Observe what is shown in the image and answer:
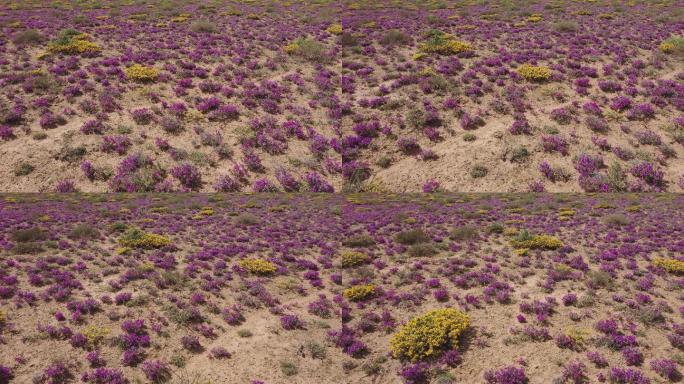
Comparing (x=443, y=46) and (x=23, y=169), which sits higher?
(x=443, y=46)

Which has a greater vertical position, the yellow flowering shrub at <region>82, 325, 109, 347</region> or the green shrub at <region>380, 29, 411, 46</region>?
the green shrub at <region>380, 29, 411, 46</region>

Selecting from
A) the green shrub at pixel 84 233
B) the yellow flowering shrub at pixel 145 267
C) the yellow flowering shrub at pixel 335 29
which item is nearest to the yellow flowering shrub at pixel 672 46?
the yellow flowering shrub at pixel 335 29

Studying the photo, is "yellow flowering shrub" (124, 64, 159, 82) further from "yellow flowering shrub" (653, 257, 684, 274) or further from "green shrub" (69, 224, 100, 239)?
"yellow flowering shrub" (653, 257, 684, 274)

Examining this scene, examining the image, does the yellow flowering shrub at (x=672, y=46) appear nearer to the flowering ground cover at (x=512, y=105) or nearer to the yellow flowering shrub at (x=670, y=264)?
the flowering ground cover at (x=512, y=105)

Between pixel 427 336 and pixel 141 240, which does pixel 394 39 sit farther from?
pixel 427 336

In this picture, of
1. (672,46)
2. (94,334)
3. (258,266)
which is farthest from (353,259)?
(672,46)

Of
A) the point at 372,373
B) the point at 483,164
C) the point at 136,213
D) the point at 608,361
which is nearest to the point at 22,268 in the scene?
the point at 136,213

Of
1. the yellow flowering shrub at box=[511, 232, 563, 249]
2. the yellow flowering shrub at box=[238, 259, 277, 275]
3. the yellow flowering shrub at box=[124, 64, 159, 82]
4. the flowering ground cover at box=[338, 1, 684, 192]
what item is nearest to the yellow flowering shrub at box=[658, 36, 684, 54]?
the flowering ground cover at box=[338, 1, 684, 192]
